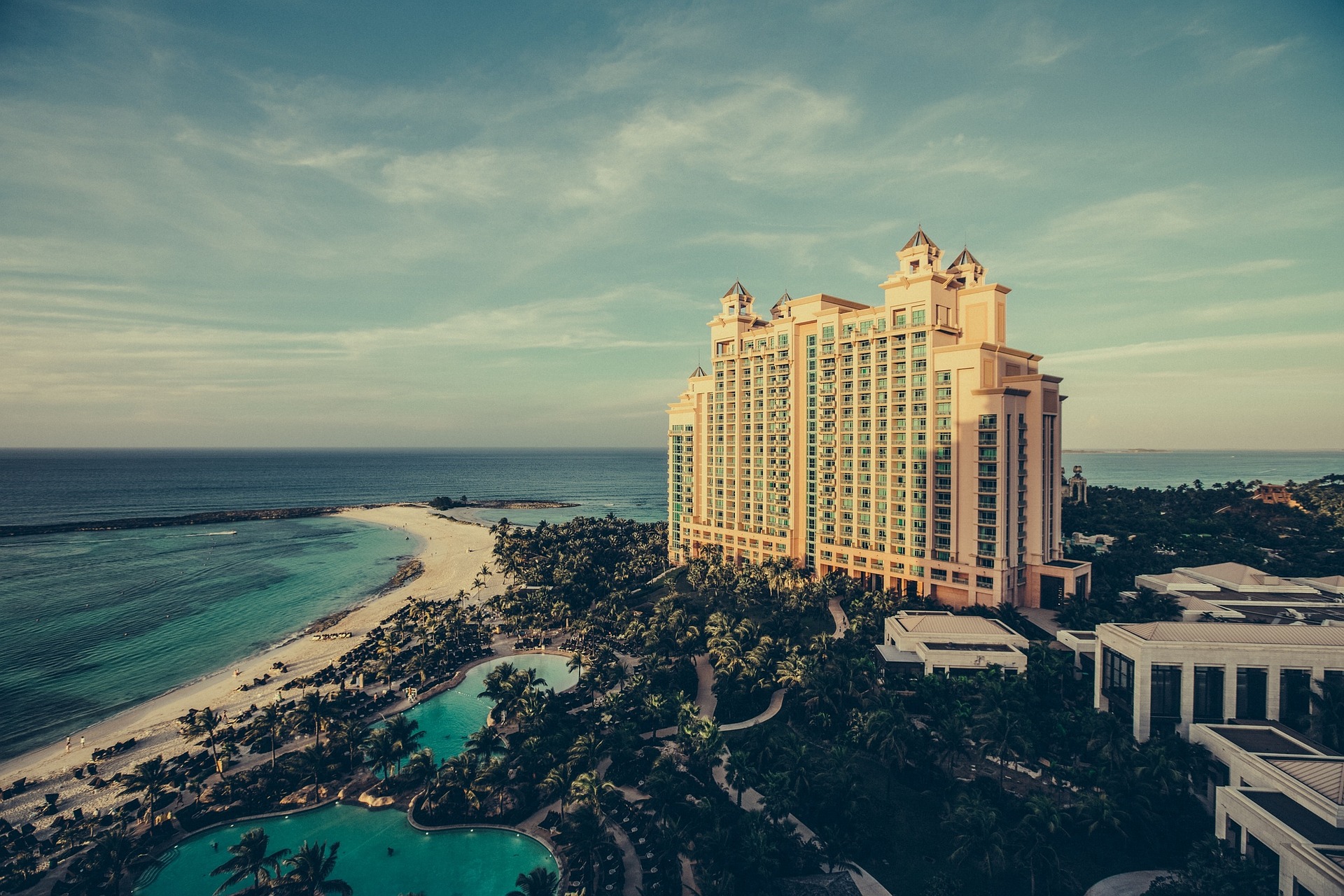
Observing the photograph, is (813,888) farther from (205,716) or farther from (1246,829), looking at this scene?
(205,716)

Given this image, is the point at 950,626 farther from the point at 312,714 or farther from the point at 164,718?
the point at 164,718

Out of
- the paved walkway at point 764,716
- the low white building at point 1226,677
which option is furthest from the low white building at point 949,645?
the low white building at point 1226,677

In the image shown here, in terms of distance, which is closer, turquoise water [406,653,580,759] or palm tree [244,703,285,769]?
palm tree [244,703,285,769]

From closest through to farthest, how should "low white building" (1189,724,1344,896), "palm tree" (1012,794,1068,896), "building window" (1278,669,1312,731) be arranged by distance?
"low white building" (1189,724,1344,896) → "palm tree" (1012,794,1068,896) → "building window" (1278,669,1312,731)

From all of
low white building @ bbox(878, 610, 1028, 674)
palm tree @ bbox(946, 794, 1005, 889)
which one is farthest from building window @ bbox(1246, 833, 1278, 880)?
low white building @ bbox(878, 610, 1028, 674)

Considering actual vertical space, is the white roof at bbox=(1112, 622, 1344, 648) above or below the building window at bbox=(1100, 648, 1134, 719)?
above

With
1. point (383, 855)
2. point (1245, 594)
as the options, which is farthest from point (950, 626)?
point (383, 855)

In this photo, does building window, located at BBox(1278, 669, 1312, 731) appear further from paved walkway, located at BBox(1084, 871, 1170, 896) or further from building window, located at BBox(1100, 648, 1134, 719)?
paved walkway, located at BBox(1084, 871, 1170, 896)

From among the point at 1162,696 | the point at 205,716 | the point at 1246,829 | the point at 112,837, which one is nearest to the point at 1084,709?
the point at 1162,696
